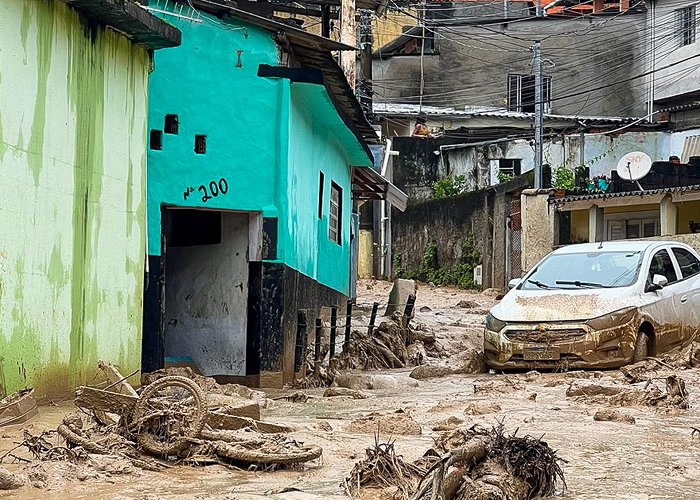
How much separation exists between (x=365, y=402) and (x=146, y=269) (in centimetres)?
279

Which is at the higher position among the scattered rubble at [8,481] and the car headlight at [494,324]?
the car headlight at [494,324]

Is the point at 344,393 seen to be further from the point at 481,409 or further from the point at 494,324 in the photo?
the point at 481,409

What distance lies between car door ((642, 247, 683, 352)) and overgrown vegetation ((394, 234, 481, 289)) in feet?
67.2

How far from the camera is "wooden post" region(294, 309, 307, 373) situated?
568 inches

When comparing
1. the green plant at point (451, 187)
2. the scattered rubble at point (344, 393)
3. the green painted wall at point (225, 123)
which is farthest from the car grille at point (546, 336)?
the green plant at point (451, 187)

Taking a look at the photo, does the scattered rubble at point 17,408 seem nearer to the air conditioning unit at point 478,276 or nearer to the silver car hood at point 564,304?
the silver car hood at point 564,304

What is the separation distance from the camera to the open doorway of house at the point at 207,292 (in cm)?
1397

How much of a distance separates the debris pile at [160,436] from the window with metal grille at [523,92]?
127 ft

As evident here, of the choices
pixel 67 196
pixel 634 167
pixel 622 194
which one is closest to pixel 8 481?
pixel 67 196

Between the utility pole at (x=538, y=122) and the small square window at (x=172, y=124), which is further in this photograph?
the utility pole at (x=538, y=122)

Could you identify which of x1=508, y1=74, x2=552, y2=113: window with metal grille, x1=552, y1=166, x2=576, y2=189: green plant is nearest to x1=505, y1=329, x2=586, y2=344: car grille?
x1=552, y1=166, x2=576, y2=189: green plant

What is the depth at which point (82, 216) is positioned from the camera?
32.2ft

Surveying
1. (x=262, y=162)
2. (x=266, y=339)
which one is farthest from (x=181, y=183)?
(x=266, y=339)

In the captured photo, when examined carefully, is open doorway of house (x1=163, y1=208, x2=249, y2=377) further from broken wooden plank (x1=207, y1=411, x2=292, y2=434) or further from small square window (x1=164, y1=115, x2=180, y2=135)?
broken wooden plank (x1=207, y1=411, x2=292, y2=434)
